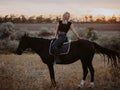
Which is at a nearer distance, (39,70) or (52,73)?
(52,73)

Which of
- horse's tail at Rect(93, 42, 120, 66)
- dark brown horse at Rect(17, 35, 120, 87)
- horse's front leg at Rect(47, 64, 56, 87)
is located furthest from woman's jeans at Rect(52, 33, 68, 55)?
horse's tail at Rect(93, 42, 120, 66)

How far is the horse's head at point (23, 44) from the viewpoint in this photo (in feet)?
15.0

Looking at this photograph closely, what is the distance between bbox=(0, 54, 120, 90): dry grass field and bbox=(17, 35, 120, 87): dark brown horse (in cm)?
14

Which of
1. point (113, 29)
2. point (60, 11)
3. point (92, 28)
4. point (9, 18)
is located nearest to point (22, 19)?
point (9, 18)

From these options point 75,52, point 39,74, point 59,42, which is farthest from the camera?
point 39,74

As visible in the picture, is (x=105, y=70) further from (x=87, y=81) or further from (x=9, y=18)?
(x=9, y=18)

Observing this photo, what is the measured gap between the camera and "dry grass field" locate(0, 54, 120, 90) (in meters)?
4.77

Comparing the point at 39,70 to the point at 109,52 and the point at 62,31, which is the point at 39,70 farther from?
the point at 109,52

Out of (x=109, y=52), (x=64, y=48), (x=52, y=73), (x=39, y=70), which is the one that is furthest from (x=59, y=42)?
(x=109, y=52)

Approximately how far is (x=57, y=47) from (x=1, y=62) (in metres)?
0.94

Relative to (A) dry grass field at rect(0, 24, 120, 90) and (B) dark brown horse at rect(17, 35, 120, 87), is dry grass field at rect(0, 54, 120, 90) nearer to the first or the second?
(A) dry grass field at rect(0, 24, 120, 90)

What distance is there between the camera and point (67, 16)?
181 inches

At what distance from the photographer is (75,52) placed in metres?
4.70

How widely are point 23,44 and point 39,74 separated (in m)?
0.54
